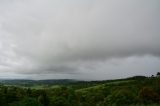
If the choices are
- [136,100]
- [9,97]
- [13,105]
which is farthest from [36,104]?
[136,100]

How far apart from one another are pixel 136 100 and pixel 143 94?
61.0 ft

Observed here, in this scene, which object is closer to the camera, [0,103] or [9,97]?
[0,103]

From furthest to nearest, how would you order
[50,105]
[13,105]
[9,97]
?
[9,97]
[50,105]
[13,105]

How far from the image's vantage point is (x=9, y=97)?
14438 centimetres

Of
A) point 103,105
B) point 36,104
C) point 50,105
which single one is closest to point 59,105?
point 50,105

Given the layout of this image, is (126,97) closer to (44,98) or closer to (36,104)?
(44,98)

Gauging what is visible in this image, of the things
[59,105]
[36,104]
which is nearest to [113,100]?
[59,105]

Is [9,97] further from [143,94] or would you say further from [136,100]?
[143,94]

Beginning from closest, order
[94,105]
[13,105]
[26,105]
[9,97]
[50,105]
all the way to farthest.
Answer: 1. [26,105]
2. [13,105]
3. [50,105]
4. [9,97]
5. [94,105]

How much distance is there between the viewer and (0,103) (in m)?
121


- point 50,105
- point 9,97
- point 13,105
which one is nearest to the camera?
point 13,105

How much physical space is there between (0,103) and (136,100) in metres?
76.1

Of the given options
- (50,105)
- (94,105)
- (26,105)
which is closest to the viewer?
(26,105)

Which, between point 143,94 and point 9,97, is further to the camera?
point 143,94
